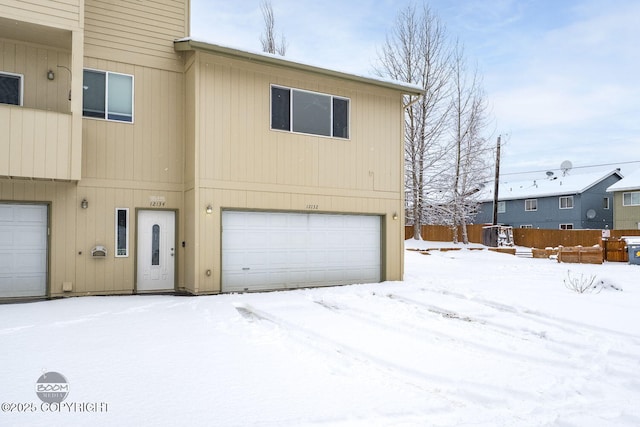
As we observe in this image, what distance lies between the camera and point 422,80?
22797 mm

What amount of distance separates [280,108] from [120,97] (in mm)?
3354

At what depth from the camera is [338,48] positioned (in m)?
24.9

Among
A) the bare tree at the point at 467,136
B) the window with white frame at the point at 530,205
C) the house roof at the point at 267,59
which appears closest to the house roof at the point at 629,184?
the window with white frame at the point at 530,205

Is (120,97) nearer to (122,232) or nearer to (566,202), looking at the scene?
(122,232)

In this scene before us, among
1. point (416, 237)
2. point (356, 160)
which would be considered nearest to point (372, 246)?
point (356, 160)

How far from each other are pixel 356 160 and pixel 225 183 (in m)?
3.38

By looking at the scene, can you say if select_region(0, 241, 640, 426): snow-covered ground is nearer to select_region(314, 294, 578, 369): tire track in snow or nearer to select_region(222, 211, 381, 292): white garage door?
select_region(314, 294, 578, 369): tire track in snow

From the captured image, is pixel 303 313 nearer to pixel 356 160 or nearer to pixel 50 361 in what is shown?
pixel 50 361

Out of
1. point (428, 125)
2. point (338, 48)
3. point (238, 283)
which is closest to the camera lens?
point (238, 283)

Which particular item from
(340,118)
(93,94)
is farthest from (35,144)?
(340,118)

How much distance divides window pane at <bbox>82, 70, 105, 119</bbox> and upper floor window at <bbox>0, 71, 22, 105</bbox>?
1099mm

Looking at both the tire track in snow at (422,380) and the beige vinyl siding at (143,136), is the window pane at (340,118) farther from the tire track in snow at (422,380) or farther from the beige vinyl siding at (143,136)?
the tire track in snow at (422,380)

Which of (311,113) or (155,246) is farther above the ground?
(311,113)

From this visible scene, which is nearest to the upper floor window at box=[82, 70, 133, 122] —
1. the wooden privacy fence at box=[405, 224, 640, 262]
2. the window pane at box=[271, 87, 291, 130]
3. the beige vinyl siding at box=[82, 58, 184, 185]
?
the beige vinyl siding at box=[82, 58, 184, 185]
